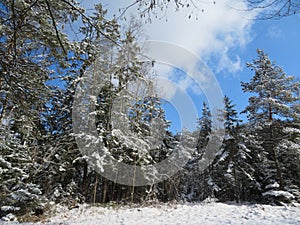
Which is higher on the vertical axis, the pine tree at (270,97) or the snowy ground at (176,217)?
the pine tree at (270,97)

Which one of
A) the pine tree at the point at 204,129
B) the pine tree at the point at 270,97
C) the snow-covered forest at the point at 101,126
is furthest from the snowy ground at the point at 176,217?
the pine tree at the point at 204,129

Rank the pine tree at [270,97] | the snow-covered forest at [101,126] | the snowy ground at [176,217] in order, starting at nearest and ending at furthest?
the snow-covered forest at [101,126] → the snowy ground at [176,217] → the pine tree at [270,97]

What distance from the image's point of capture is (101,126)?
9.90m

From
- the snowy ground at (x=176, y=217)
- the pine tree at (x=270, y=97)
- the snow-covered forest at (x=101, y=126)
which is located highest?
the pine tree at (x=270, y=97)

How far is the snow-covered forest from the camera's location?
3.95 meters

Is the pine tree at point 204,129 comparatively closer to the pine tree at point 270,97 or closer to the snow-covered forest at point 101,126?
the snow-covered forest at point 101,126

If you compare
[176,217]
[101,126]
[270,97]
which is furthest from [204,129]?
[176,217]

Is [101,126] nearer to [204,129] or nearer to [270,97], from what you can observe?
[270,97]

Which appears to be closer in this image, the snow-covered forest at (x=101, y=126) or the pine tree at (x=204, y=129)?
the snow-covered forest at (x=101, y=126)

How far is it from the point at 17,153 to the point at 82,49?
4.31 m

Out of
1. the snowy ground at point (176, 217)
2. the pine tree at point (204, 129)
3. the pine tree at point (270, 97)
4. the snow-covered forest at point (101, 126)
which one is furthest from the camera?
the pine tree at point (204, 129)

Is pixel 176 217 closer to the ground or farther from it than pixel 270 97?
closer to the ground

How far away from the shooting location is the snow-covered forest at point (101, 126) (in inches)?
156

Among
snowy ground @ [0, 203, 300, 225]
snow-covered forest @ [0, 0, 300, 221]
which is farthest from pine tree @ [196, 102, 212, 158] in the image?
snowy ground @ [0, 203, 300, 225]
